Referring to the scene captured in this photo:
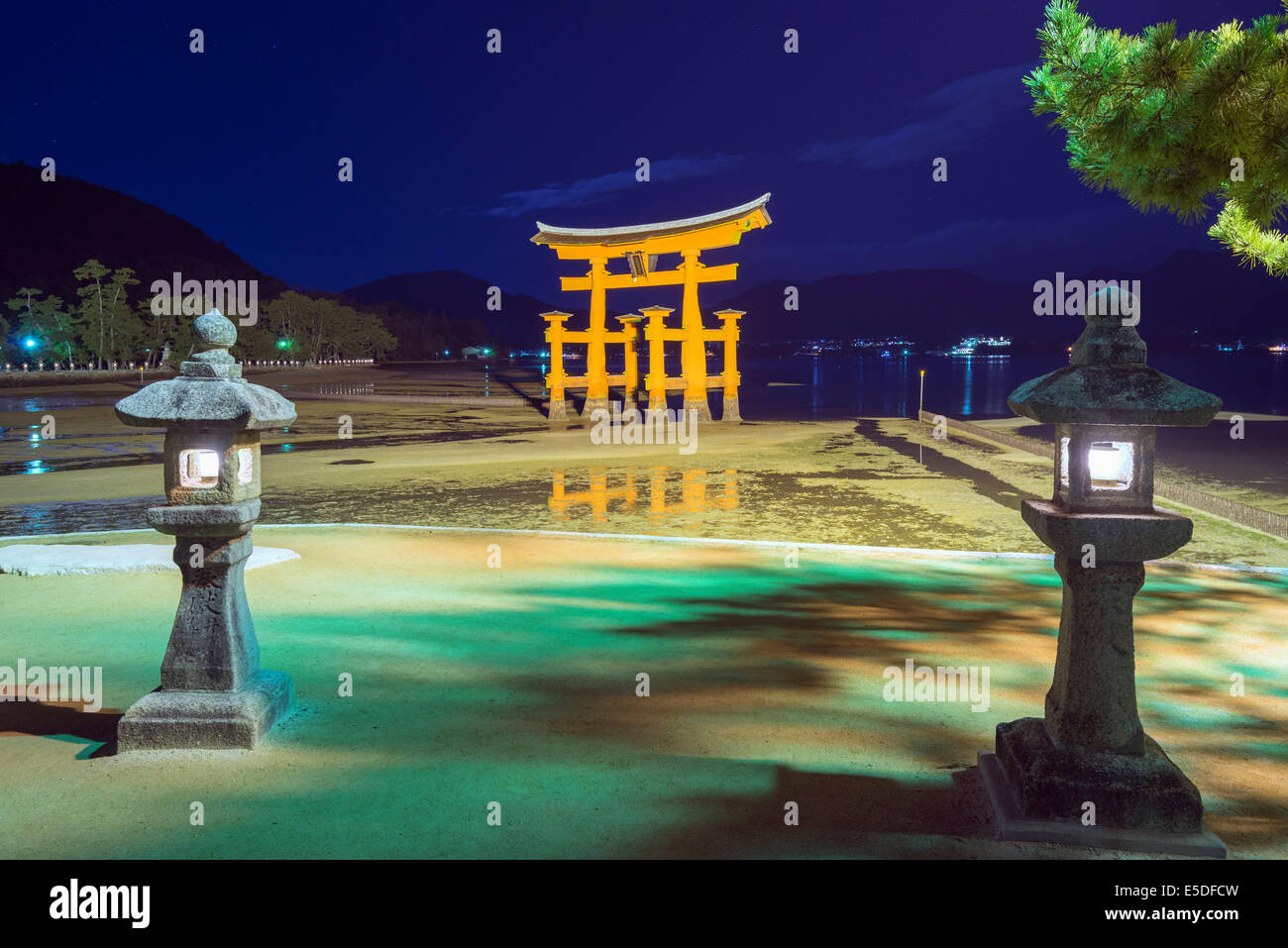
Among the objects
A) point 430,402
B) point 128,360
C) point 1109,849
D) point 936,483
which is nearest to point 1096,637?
point 1109,849

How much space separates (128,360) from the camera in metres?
61.7

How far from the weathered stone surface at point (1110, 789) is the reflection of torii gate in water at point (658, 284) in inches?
976

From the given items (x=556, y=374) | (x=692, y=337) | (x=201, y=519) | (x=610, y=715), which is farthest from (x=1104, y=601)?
(x=556, y=374)

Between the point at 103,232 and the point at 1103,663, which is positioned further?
the point at 103,232

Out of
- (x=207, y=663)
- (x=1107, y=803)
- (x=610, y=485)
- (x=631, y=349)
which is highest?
(x=631, y=349)

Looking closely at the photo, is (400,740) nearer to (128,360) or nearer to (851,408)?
(851,408)

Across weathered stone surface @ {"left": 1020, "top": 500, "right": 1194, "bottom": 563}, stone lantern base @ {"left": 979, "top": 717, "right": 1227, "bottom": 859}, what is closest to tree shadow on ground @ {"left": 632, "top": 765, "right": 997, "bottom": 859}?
stone lantern base @ {"left": 979, "top": 717, "right": 1227, "bottom": 859}

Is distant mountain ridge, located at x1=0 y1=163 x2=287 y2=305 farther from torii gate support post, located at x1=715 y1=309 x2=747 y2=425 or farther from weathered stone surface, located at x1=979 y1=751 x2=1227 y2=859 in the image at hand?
weathered stone surface, located at x1=979 y1=751 x2=1227 y2=859

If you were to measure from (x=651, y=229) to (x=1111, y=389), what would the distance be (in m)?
26.5

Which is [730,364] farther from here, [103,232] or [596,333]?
[103,232]

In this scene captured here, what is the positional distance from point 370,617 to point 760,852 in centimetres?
429

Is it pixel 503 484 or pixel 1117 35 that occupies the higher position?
pixel 1117 35

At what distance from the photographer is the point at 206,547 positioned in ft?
13.7

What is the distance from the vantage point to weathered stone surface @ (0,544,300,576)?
7.69 metres
